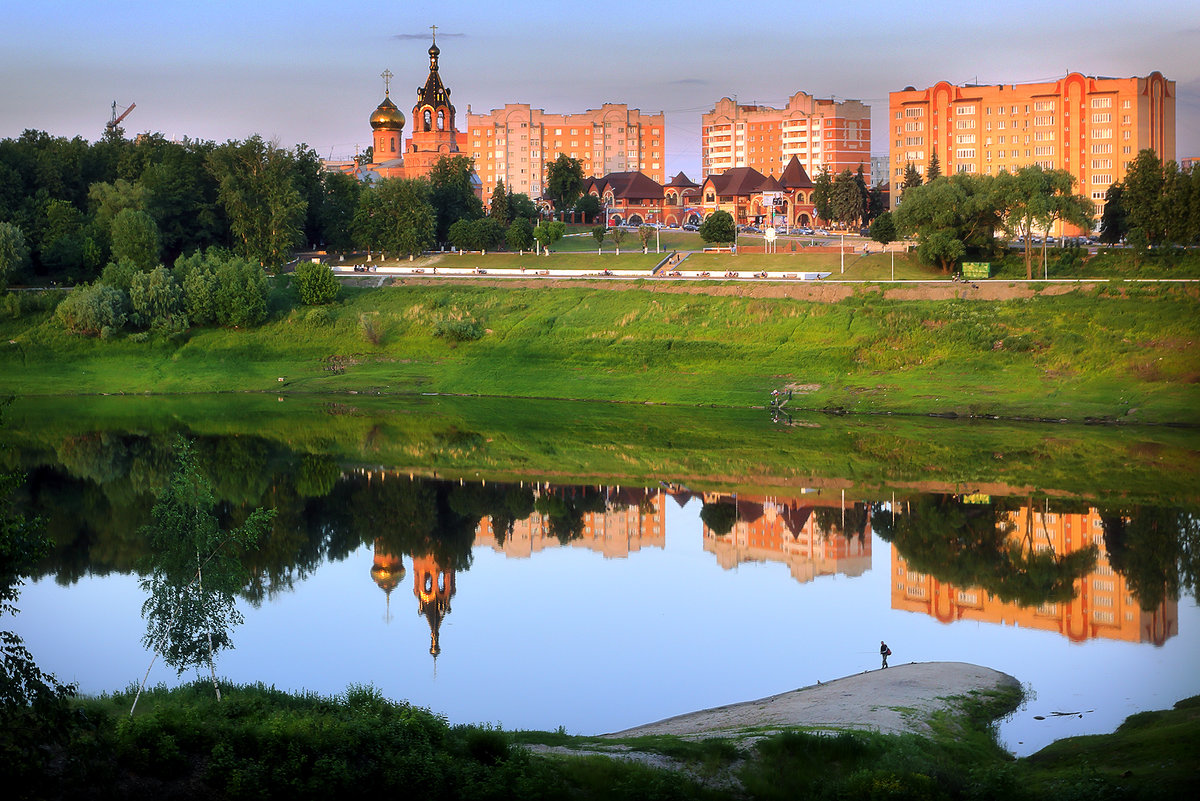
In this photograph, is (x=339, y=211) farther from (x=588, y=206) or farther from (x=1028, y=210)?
(x=1028, y=210)

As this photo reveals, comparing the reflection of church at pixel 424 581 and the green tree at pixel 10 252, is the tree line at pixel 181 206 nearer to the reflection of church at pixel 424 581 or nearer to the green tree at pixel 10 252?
the green tree at pixel 10 252

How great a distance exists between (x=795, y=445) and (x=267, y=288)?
35.8 meters

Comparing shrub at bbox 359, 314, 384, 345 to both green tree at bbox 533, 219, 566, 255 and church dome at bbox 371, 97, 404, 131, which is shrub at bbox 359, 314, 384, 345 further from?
church dome at bbox 371, 97, 404, 131

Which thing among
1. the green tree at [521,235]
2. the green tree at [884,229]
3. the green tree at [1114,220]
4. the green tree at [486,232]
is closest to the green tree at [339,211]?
the green tree at [486,232]

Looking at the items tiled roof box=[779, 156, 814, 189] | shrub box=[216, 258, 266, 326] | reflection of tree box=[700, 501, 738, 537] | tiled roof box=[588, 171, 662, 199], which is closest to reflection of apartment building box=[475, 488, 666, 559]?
reflection of tree box=[700, 501, 738, 537]

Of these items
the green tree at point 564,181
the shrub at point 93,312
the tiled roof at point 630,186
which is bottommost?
the shrub at point 93,312

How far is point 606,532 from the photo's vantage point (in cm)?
3369

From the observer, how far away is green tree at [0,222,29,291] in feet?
227

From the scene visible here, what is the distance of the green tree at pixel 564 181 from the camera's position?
101125mm

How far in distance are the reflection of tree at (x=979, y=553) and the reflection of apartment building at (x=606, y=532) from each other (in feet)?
19.9

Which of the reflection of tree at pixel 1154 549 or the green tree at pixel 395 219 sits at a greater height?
the green tree at pixel 395 219

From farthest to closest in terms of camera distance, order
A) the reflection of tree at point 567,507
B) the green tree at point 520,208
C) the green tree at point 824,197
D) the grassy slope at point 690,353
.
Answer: the green tree at point 824,197
the green tree at point 520,208
the grassy slope at point 690,353
the reflection of tree at point 567,507

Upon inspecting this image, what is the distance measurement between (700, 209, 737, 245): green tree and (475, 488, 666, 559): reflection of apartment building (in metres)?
46.8

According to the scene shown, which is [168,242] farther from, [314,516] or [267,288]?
[314,516]
